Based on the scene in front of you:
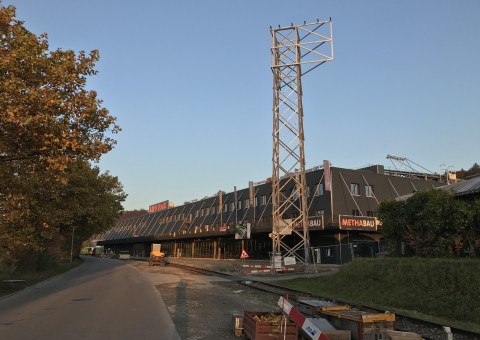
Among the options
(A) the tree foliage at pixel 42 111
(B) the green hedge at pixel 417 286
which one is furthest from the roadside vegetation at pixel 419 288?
(A) the tree foliage at pixel 42 111

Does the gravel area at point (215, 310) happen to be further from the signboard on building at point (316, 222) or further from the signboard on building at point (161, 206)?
the signboard on building at point (161, 206)

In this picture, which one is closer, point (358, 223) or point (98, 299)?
point (98, 299)

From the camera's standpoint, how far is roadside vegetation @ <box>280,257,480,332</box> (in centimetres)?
1339

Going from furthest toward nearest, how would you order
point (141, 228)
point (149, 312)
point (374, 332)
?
point (141, 228) < point (149, 312) < point (374, 332)

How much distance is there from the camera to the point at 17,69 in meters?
11.5

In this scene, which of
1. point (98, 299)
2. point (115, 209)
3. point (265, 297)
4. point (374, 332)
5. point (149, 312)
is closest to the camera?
point (374, 332)

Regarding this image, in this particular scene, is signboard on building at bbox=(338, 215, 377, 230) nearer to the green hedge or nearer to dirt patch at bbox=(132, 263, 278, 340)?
the green hedge

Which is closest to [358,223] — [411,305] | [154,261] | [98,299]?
[154,261]

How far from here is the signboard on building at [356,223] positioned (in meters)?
41.7

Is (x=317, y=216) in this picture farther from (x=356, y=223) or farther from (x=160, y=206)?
(x=160, y=206)

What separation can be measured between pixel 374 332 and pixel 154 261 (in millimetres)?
45578

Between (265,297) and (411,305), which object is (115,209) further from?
(411,305)

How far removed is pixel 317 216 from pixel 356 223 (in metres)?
3.77

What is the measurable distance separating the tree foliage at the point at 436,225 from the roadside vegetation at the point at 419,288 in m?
1.15
